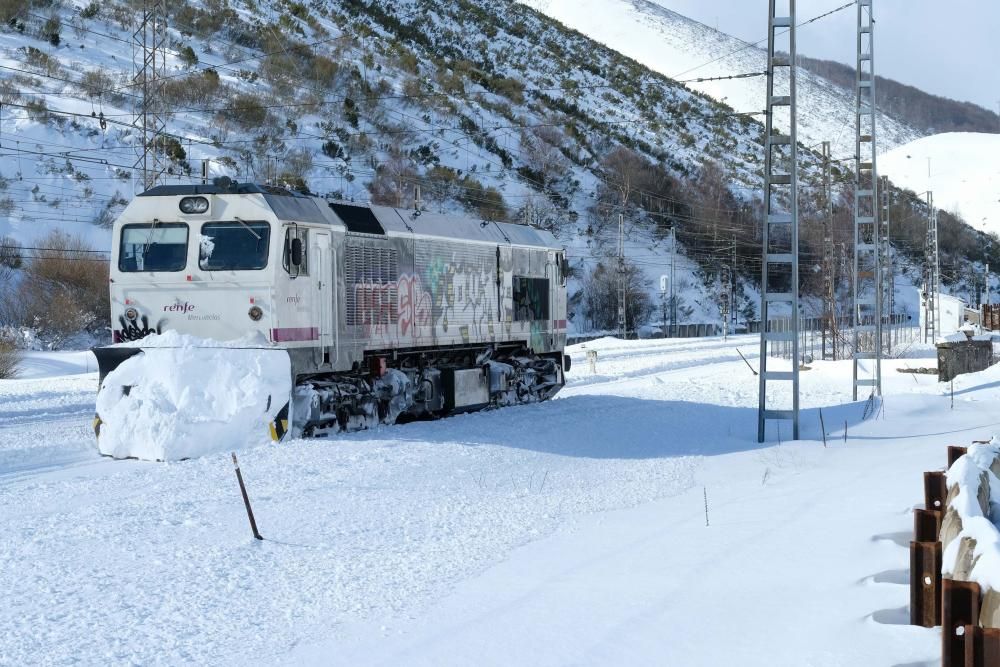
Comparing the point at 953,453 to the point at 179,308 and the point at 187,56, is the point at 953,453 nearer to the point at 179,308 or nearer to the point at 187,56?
the point at 179,308

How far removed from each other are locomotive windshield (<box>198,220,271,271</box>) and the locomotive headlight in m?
0.23

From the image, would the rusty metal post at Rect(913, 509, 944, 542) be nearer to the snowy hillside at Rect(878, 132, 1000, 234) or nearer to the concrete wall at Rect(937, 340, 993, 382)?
the concrete wall at Rect(937, 340, 993, 382)

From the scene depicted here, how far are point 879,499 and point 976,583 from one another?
5.41m

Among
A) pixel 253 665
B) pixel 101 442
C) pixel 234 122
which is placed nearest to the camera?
pixel 253 665

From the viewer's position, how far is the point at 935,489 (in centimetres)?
733

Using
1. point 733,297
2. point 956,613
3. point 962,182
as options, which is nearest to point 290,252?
point 956,613

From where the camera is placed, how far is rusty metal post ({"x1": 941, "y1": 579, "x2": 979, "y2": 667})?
4812mm

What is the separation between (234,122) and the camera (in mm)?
52844

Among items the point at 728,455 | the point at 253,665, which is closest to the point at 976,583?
the point at 253,665

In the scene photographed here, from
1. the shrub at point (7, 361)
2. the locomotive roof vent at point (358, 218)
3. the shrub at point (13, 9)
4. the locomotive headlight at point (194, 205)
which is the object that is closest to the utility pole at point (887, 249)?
the locomotive roof vent at point (358, 218)

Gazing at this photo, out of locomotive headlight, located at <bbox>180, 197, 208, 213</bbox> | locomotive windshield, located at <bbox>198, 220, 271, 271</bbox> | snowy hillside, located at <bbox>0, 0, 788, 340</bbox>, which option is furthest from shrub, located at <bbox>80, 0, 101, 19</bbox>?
locomotive windshield, located at <bbox>198, 220, 271, 271</bbox>

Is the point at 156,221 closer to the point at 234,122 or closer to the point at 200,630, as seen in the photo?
the point at 200,630

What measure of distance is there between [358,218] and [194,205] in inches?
97.2

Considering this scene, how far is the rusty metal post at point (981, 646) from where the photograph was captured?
4.33 meters
